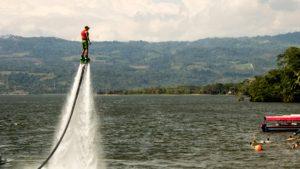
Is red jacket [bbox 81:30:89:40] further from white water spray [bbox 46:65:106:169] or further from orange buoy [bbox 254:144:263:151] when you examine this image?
orange buoy [bbox 254:144:263:151]

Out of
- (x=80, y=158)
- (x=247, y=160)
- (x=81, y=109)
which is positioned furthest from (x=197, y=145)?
(x=81, y=109)

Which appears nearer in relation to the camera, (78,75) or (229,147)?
(78,75)

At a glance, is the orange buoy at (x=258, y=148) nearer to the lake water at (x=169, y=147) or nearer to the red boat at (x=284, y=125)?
the lake water at (x=169, y=147)

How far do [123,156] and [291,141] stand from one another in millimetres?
33346

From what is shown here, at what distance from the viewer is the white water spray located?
25.4 m

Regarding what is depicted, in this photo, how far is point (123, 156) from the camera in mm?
72562

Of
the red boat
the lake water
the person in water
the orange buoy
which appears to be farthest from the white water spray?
the red boat

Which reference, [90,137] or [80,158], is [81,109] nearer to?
[90,137]

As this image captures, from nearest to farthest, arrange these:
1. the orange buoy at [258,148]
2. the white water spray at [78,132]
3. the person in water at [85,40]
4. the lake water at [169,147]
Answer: the person in water at [85,40], the white water spray at [78,132], the lake water at [169,147], the orange buoy at [258,148]

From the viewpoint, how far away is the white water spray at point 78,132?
25.4 metres

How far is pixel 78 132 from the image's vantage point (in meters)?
28.5

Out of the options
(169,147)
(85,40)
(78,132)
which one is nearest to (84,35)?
(85,40)

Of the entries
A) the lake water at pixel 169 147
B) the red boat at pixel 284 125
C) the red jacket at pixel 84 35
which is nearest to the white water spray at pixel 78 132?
the red jacket at pixel 84 35

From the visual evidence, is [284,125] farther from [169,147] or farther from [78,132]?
[78,132]
